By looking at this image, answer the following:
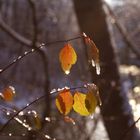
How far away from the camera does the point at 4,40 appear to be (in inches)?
757

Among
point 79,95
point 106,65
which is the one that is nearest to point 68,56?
point 79,95

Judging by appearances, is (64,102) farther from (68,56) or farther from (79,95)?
(68,56)

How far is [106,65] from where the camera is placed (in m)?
4.69

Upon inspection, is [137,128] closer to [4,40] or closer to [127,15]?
[127,15]

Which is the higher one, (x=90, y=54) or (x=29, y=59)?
(x=29, y=59)

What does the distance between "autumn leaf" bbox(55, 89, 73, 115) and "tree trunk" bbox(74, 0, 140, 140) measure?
2575 mm

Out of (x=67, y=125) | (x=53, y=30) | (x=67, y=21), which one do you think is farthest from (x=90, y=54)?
(x=67, y=21)

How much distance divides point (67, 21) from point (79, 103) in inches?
756

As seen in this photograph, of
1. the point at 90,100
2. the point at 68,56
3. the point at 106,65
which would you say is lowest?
the point at 90,100

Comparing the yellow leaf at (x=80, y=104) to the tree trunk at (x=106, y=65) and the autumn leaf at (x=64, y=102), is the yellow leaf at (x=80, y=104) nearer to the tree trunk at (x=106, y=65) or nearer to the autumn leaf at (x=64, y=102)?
the autumn leaf at (x=64, y=102)

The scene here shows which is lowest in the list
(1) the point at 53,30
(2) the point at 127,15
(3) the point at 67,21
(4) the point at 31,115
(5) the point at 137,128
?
(4) the point at 31,115

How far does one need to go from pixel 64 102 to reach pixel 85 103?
107mm

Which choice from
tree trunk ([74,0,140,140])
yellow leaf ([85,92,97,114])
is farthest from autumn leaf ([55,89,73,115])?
tree trunk ([74,0,140,140])

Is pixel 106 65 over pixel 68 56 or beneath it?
over
